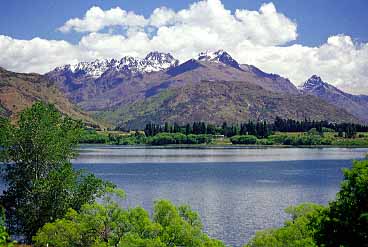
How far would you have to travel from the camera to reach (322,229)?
31.0m

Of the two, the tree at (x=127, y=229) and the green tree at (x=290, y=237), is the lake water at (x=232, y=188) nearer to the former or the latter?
the green tree at (x=290, y=237)

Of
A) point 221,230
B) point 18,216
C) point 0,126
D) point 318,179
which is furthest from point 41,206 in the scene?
point 318,179

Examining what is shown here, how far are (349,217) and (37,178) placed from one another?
3350cm

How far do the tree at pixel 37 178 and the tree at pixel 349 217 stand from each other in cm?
2734

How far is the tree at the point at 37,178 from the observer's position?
51062 mm

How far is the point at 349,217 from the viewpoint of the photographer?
97.2 ft

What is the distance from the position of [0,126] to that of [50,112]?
536 cm

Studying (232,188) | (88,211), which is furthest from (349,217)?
(232,188)

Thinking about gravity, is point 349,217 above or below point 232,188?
above

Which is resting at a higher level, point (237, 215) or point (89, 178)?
point (89, 178)

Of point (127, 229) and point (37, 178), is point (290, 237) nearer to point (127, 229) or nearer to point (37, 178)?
point (127, 229)

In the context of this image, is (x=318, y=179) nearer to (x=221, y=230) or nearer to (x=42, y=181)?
(x=221, y=230)

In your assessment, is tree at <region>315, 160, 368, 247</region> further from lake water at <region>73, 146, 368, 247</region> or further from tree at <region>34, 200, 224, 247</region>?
lake water at <region>73, 146, 368, 247</region>

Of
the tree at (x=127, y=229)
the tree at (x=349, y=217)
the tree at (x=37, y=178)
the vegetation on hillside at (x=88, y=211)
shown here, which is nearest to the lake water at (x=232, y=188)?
the tree at (x=37, y=178)
